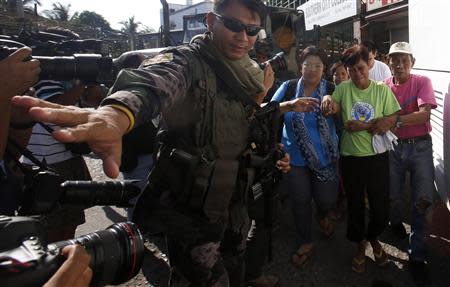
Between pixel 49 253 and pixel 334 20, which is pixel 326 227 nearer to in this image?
pixel 49 253

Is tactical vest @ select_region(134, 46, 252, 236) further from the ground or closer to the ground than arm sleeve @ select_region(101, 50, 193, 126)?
closer to the ground

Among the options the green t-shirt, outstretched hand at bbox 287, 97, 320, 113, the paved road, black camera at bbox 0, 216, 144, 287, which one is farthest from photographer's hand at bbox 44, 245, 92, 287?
the green t-shirt

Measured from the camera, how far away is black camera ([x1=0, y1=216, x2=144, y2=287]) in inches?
32.3

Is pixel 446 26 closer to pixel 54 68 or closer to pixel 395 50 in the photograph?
pixel 395 50

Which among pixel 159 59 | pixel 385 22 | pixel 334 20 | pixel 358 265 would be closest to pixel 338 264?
pixel 358 265

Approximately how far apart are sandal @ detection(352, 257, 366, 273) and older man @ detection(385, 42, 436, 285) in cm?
33

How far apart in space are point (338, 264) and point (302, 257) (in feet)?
0.91

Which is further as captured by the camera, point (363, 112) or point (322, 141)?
point (322, 141)

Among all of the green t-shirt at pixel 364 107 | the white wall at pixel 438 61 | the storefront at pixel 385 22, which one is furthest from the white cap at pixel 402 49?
the storefront at pixel 385 22

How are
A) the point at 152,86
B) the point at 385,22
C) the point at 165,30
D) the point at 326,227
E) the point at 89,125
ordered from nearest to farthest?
the point at 89,125
the point at 152,86
the point at 326,227
the point at 165,30
the point at 385,22

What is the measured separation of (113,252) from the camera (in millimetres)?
1130

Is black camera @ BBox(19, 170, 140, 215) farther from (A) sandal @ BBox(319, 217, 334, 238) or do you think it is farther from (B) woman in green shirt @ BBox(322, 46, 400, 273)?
(A) sandal @ BBox(319, 217, 334, 238)

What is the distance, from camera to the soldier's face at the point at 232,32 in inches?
69.7

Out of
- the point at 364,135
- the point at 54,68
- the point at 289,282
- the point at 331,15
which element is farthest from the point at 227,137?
the point at 331,15
